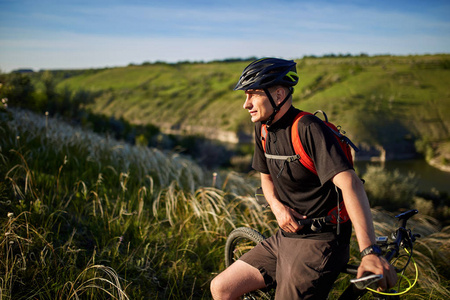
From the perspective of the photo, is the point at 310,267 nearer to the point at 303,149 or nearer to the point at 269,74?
the point at 303,149

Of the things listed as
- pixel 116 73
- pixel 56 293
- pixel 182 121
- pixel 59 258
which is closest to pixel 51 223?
pixel 59 258

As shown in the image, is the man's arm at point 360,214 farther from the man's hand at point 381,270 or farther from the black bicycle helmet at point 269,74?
the black bicycle helmet at point 269,74

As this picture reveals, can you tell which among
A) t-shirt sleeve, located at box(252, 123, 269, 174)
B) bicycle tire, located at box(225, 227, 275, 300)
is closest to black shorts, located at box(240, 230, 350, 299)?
bicycle tire, located at box(225, 227, 275, 300)

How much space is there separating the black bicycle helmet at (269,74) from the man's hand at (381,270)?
1165mm

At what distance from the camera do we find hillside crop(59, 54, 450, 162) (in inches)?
1268

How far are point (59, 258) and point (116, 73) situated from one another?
3520 inches

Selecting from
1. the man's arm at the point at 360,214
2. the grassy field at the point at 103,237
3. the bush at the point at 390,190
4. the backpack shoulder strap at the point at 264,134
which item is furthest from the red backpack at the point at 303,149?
the bush at the point at 390,190

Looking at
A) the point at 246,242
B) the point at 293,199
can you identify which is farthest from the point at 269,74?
the point at 246,242

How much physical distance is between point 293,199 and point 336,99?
39.3 meters

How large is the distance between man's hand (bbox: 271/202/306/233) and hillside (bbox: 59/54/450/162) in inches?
721

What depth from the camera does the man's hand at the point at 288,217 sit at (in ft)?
6.42

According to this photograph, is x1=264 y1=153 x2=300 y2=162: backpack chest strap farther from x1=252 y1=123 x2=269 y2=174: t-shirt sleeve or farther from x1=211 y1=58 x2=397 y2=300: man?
x1=252 y1=123 x2=269 y2=174: t-shirt sleeve

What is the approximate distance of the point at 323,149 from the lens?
165 centimetres

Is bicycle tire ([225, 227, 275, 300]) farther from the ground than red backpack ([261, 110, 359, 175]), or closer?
closer
